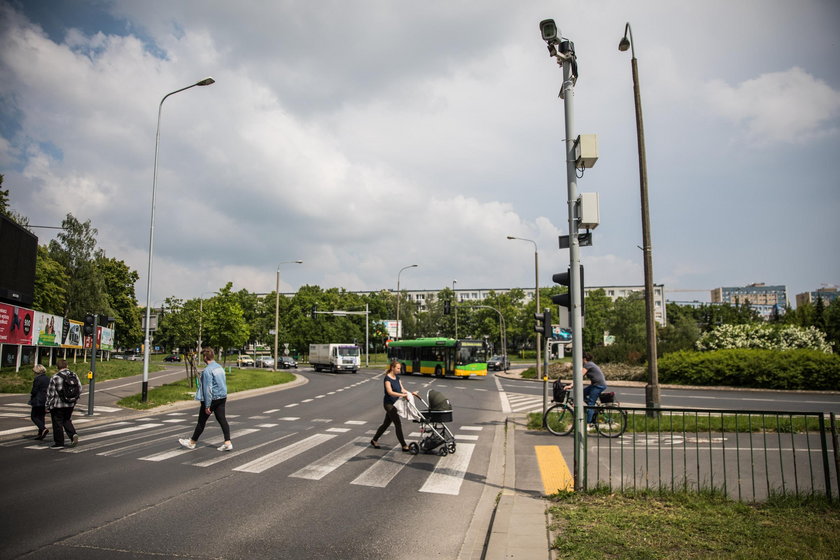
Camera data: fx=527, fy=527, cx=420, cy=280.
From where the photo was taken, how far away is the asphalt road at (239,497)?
4.79m

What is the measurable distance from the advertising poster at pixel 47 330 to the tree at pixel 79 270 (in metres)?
14.8

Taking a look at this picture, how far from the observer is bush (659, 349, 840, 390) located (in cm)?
2595

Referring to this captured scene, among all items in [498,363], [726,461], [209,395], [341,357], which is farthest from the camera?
[498,363]

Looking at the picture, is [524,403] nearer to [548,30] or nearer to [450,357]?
[548,30]

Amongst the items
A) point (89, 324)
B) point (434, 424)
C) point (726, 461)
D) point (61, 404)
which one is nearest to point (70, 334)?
point (89, 324)

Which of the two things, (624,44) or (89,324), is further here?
(89,324)

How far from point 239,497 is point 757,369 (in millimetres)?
28824

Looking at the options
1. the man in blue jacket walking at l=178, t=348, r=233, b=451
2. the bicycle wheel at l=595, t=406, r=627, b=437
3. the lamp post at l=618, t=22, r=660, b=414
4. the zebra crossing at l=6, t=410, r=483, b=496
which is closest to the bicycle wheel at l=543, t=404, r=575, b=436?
the bicycle wheel at l=595, t=406, r=627, b=437

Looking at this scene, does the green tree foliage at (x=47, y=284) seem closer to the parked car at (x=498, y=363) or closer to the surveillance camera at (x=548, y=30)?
the parked car at (x=498, y=363)

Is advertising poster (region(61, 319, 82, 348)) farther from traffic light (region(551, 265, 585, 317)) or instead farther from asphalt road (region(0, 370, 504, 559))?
traffic light (region(551, 265, 585, 317))

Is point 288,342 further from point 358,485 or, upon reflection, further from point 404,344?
point 358,485

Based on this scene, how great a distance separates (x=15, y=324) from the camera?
1134 inches

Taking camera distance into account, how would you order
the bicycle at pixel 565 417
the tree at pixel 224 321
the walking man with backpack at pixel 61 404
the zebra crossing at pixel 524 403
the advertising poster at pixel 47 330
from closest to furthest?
the walking man with backpack at pixel 61 404 → the bicycle at pixel 565 417 → the zebra crossing at pixel 524 403 → the tree at pixel 224 321 → the advertising poster at pixel 47 330

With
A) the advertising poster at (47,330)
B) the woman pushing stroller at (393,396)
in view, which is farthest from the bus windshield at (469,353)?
the woman pushing stroller at (393,396)
